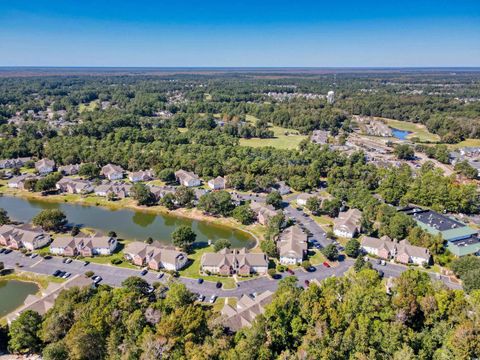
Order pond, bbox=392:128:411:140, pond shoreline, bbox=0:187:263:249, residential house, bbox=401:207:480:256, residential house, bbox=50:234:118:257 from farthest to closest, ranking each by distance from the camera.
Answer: pond, bbox=392:128:411:140, pond shoreline, bbox=0:187:263:249, residential house, bbox=401:207:480:256, residential house, bbox=50:234:118:257

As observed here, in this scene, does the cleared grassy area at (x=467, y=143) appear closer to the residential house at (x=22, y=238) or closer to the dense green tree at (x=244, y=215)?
the dense green tree at (x=244, y=215)

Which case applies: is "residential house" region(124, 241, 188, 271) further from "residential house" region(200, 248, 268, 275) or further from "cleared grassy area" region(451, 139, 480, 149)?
"cleared grassy area" region(451, 139, 480, 149)

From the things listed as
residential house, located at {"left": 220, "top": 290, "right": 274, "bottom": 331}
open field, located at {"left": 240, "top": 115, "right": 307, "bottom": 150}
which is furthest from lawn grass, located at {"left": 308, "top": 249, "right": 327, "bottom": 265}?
open field, located at {"left": 240, "top": 115, "right": 307, "bottom": 150}

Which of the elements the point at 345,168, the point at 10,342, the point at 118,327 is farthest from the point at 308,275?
the point at 345,168

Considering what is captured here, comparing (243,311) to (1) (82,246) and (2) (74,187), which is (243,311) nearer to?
(1) (82,246)

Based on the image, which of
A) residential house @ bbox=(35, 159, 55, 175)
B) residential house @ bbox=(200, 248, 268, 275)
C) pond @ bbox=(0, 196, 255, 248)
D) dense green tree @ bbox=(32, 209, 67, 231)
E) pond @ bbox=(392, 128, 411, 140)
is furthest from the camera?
pond @ bbox=(392, 128, 411, 140)

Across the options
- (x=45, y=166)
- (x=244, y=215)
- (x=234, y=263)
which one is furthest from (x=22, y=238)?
(x=45, y=166)
